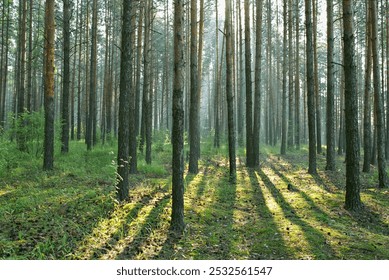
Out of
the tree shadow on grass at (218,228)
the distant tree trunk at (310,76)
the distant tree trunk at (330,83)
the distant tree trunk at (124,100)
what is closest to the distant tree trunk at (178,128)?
the tree shadow on grass at (218,228)

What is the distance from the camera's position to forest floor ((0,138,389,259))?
5.23 m

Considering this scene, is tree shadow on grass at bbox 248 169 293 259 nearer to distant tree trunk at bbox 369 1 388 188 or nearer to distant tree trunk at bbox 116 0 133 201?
distant tree trunk at bbox 116 0 133 201

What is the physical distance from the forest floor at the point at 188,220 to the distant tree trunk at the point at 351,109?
64 centimetres

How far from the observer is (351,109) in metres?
7.67

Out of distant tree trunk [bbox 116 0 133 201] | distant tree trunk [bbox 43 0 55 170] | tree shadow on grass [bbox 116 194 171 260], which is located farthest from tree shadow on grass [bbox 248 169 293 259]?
distant tree trunk [bbox 43 0 55 170]

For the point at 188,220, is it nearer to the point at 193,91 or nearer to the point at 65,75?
the point at 193,91

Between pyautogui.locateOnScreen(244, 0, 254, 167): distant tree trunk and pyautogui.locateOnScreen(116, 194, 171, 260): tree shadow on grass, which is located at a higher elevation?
pyautogui.locateOnScreen(244, 0, 254, 167): distant tree trunk

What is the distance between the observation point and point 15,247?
16.1 ft

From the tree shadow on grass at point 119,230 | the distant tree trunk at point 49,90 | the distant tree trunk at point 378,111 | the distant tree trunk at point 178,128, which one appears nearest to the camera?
the tree shadow on grass at point 119,230

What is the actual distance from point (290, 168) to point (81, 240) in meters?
12.1

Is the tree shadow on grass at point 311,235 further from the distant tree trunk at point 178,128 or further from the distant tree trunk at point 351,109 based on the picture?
the distant tree trunk at point 178,128

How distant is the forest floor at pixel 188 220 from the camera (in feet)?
17.1

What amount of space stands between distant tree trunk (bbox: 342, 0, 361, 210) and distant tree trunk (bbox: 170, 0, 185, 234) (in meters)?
4.24
